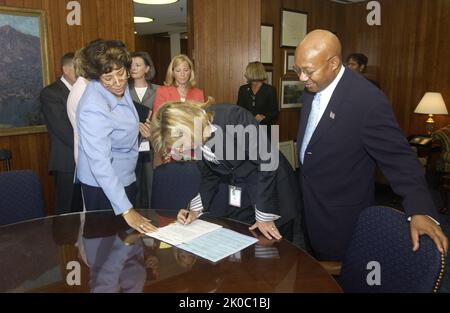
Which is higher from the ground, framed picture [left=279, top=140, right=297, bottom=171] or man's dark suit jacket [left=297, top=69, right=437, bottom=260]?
man's dark suit jacket [left=297, top=69, right=437, bottom=260]

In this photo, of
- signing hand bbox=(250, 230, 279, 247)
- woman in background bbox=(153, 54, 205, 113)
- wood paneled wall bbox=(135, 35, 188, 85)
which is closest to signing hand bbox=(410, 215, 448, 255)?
signing hand bbox=(250, 230, 279, 247)

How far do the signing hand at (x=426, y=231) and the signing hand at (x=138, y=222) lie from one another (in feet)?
3.43

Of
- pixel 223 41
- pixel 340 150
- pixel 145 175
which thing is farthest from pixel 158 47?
pixel 340 150

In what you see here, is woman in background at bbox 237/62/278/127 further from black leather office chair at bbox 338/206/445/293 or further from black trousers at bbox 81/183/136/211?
black leather office chair at bbox 338/206/445/293

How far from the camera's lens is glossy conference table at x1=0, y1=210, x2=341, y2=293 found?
1280 mm

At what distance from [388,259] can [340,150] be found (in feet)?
1.70

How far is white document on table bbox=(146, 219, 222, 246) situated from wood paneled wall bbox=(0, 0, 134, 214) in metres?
2.38

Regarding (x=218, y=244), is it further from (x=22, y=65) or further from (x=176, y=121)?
(x=22, y=65)

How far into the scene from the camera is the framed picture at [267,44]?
6445 mm

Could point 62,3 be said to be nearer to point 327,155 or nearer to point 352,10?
point 327,155

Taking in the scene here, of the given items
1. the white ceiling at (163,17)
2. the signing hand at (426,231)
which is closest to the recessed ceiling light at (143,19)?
the white ceiling at (163,17)

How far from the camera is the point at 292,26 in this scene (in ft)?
22.5

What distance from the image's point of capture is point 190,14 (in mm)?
4438
